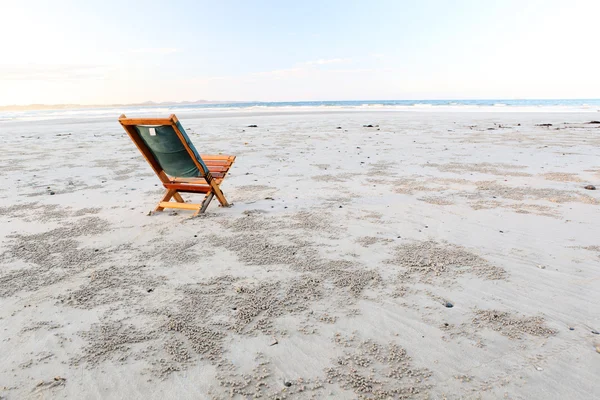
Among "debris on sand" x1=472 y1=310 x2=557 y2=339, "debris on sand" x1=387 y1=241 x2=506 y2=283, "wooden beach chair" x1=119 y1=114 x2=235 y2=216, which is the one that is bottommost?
"debris on sand" x1=387 y1=241 x2=506 y2=283

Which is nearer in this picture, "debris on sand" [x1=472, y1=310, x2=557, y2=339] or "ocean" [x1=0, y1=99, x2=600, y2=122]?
"debris on sand" [x1=472, y1=310, x2=557, y2=339]

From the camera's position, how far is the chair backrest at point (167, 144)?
183 inches

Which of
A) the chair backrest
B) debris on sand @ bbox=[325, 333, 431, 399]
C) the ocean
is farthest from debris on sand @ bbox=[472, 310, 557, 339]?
the ocean

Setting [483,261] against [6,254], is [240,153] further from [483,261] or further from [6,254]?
[483,261]

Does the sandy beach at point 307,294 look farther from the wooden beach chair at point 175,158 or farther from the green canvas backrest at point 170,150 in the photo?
the green canvas backrest at point 170,150

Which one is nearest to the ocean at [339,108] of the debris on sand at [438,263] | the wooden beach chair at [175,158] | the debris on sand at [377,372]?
the wooden beach chair at [175,158]

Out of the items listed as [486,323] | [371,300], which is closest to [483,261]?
[486,323]

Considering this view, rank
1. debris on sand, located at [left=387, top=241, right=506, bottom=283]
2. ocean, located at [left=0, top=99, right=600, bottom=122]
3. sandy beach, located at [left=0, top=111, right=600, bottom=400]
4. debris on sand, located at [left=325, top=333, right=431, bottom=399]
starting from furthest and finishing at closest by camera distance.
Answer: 1. ocean, located at [left=0, top=99, right=600, bottom=122]
2. debris on sand, located at [left=387, top=241, right=506, bottom=283]
3. sandy beach, located at [left=0, top=111, right=600, bottom=400]
4. debris on sand, located at [left=325, top=333, right=431, bottom=399]

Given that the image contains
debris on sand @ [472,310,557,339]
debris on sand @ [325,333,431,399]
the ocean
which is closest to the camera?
debris on sand @ [325,333,431,399]

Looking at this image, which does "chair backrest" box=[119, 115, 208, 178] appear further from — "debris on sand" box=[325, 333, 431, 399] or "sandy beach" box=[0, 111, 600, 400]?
"debris on sand" box=[325, 333, 431, 399]

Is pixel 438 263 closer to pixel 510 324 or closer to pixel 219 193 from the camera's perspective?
pixel 510 324

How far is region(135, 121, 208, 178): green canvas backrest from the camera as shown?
15.6ft

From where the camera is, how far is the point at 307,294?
310 centimetres

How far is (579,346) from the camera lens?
2.45 meters
